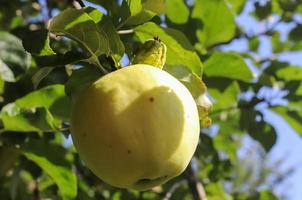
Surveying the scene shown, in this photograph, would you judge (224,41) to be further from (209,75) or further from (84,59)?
(84,59)

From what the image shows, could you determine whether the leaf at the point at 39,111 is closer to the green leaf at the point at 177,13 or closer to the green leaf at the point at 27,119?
the green leaf at the point at 27,119

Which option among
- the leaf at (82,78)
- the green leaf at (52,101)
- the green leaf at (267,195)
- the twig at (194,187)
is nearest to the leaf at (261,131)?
the twig at (194,187)

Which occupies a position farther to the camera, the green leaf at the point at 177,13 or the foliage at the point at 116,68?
the green leaf at the point at 177,13

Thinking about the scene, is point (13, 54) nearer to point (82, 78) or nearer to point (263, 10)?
point (82, 78)

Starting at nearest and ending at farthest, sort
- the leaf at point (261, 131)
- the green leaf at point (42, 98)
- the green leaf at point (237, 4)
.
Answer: the green leaf at point (42, 98), the leaf at point (261, 131), the green leaf at point (237, 4)

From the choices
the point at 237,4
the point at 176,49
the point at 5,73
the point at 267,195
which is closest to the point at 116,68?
the point at 176,49

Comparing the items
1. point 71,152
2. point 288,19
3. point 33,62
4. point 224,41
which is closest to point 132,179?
point 33,62
